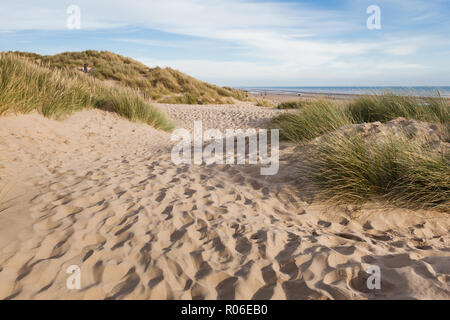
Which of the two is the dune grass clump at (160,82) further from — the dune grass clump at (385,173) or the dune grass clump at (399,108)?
the dune grass clump at (385,173)

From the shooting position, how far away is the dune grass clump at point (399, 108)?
→ 5588 mm

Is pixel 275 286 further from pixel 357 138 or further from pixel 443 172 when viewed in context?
pixel 357 138

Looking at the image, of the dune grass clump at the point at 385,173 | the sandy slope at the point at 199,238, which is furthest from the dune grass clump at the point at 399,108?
the sandy slope at the point at 199,238

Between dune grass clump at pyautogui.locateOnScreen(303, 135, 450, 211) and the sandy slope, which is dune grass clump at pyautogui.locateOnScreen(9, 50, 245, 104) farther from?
dune grass clump at pyautogui.locateOnScreen(303, 135, 450, 211)

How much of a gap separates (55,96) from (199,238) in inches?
241

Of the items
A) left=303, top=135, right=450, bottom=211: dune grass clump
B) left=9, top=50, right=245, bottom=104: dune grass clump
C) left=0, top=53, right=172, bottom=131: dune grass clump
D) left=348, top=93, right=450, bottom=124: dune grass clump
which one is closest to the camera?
left=303, top=135, right=450, bottom=211: dune grass clump

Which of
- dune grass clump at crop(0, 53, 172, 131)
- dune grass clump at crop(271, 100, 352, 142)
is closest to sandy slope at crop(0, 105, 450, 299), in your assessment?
dune grass clump at crop(271, 100, 352, 142)

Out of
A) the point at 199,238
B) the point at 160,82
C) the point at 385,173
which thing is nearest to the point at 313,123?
the point at 385,173

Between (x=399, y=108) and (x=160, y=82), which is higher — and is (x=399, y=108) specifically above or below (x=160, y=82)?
below

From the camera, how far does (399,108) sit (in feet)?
20.5

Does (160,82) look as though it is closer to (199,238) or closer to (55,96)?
(55,96)

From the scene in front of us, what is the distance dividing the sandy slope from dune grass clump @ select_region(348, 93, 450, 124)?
10.3 feet

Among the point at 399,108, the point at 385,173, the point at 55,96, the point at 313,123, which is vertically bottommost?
the point at 385,173

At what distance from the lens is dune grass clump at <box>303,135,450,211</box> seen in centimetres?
310
